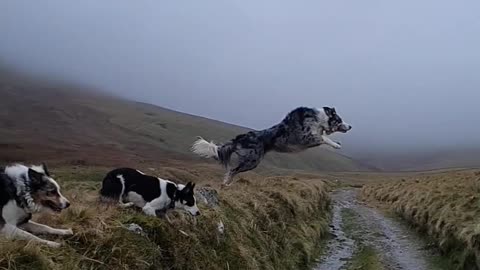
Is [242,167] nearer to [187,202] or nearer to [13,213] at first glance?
[187,202]

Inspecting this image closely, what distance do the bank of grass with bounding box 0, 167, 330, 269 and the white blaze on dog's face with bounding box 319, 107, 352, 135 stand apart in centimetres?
329

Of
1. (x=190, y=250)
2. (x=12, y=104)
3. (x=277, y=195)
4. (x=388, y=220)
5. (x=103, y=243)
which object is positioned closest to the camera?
(x=103, y=243)

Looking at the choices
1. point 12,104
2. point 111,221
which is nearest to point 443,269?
point 111,221

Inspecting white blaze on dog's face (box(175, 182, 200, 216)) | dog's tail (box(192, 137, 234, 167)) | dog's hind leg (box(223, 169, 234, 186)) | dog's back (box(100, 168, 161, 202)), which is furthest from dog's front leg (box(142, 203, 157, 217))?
dog's hind leg (box(223, 169, 234, 186))

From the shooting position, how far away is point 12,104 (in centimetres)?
19488

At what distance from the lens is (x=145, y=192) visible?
1113 cm

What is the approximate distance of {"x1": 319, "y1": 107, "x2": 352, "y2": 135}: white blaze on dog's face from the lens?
59.5 ft

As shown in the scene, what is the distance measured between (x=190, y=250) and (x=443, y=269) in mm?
10890

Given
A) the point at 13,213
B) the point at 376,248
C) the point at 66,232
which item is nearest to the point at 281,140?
the point at 376,248

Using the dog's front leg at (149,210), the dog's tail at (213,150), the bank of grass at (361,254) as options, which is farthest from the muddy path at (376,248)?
the dog's front leg at (149,210)

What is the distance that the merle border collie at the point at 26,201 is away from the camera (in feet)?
24.4

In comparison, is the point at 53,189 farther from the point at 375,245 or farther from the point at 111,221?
the point at 375,245

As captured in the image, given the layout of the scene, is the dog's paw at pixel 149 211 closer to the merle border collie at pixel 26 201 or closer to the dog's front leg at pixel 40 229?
the merle border collie at pixel 26 201

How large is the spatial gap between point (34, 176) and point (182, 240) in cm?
330
